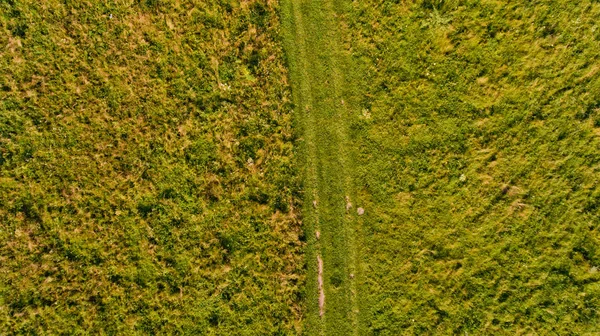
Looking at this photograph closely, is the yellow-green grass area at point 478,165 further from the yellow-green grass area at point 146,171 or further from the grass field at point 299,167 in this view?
the yellow-green grass area at point 146,171

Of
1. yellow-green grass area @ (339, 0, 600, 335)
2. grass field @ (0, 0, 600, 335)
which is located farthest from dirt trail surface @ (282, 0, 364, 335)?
yellow-green grass area @ (339, 0, 600, 335)

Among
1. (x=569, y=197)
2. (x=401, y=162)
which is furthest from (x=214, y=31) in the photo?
(x=569, y=197)

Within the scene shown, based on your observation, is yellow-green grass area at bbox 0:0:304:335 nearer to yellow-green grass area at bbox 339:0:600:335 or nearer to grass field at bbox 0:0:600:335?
grass field at bbox 0:0:600:335

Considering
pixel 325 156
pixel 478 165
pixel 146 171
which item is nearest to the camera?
pixel 478 165

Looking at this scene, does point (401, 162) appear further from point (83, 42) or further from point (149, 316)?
point (83, 42)

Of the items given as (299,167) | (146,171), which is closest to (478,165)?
(299,167)

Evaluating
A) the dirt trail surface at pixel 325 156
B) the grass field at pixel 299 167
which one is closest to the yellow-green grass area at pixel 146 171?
the grass field at pixel 299 167

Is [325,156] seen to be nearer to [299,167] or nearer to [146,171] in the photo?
[299,167]
